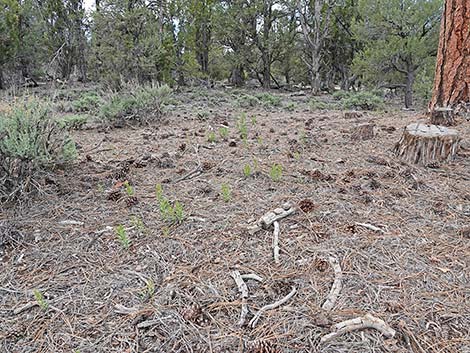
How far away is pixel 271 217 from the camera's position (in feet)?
7.17

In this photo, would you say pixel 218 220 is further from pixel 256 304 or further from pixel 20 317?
pixel 20 317

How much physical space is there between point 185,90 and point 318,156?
864 centimetres

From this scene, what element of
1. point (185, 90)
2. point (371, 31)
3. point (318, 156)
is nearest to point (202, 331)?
point (318, 156)

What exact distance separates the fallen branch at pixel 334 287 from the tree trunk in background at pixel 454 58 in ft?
11.7

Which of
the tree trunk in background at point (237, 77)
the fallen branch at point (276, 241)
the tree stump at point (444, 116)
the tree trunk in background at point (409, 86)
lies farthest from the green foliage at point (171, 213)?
the tree trunk in background at point (237, 77)

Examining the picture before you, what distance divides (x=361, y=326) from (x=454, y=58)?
162 inches

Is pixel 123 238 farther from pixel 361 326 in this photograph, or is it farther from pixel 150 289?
pixel 361 326

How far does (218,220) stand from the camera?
2.27 metres

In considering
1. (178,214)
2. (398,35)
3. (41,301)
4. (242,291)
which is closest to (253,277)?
(242,291)

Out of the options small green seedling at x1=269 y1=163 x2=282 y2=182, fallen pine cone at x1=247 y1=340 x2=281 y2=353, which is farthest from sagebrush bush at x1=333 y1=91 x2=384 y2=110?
fallen pine cone at x1=247 y1=340 x2=281 y2=353

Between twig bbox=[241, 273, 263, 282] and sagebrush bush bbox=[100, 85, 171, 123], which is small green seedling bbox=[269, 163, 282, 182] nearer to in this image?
twig bbox=[241, 273, 263, 282]

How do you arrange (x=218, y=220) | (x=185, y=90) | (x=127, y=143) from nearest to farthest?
(x=218, y=220) < (x=127, y=143) < (x=185, y=90)

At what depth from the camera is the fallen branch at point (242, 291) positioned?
4.94 ft

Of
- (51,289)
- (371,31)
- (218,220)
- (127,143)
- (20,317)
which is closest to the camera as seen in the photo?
(20,317)
